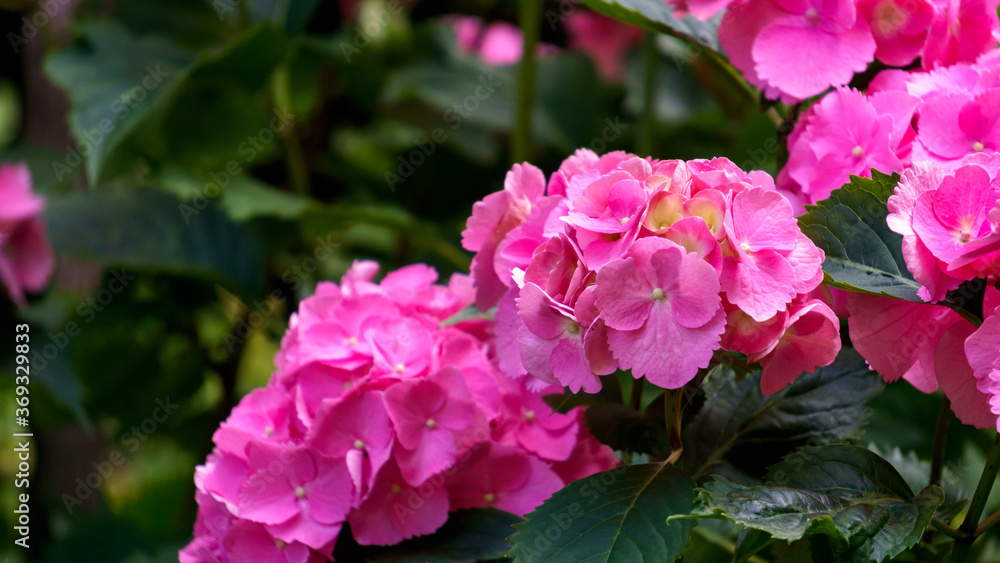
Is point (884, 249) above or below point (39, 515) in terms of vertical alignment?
above

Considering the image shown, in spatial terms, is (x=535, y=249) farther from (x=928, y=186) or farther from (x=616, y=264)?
(x=928, y=186)

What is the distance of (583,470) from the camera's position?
59 centimetres

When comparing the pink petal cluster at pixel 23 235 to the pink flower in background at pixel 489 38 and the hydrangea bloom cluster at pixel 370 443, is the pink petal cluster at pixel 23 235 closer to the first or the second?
the hydrangea bloom cluster at pixel 370 443

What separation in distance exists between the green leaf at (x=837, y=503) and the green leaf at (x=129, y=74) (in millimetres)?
668

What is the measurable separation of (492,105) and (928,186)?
90cm

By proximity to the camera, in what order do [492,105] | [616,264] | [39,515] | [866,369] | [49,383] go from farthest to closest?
[39,515]
[492,105]
[49,383]
[866,369]
[616,264]

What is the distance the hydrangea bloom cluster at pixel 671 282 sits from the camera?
393 mm

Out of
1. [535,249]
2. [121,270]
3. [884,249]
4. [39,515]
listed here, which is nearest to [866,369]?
[884,249]

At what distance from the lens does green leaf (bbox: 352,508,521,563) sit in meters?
0.51

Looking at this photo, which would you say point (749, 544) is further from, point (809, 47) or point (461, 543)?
point (809, 47)

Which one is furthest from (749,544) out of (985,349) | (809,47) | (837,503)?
(809,47)
